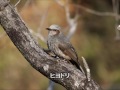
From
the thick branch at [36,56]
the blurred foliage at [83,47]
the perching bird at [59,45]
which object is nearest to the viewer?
the thick branch at [36,56]

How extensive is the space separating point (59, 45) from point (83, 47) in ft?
31.2

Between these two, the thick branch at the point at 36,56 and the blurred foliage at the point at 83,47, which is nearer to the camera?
the thick branch at the point at 36,56

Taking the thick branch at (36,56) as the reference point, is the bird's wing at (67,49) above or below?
above

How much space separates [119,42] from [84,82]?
458 inches

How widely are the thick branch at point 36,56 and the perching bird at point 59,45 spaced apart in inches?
26.5

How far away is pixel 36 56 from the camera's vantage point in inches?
257

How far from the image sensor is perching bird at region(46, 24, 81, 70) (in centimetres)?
731

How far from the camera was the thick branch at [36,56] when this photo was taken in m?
6.51

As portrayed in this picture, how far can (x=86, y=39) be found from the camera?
1734 cm

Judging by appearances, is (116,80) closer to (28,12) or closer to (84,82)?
(28,12)

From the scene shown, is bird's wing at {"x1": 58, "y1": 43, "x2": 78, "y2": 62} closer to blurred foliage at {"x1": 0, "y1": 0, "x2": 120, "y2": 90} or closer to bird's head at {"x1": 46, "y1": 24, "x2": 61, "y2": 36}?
bird's head at {"x1": 46, "y1": 24, "x2": 61, "y2": 36}

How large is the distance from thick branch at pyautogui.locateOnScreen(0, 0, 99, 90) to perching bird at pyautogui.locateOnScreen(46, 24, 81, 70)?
0.67 metres

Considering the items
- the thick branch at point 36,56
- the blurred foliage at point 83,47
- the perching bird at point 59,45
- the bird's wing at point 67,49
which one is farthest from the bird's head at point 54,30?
the blurred foliage at point 83,47

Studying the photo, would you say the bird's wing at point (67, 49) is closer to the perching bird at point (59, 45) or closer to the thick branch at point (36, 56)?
the perching bird at point (59, 45)
